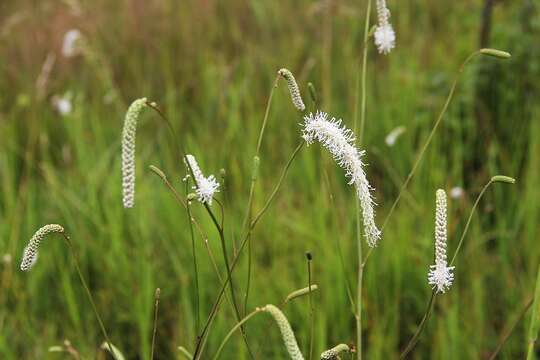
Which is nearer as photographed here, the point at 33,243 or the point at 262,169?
the point at 33,243

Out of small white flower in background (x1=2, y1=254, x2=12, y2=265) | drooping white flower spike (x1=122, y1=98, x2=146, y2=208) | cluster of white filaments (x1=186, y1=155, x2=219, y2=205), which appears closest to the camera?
drooping white flower spike (x1=122, y1=98, x2=146, y2=208)

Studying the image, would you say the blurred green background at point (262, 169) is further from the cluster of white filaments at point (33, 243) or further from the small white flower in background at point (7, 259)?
the cluster of white filaments at point (33, 243)

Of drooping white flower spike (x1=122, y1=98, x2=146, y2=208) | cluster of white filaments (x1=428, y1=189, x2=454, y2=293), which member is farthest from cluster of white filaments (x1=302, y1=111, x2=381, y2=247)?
drooping white flower spike (x1=122, y1=98, x2=146, y2=208)

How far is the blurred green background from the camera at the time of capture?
89.4 inches

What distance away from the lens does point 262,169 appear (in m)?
2.91

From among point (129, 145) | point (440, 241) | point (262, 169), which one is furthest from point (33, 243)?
point (262, 169)

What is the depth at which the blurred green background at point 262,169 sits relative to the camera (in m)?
2.27

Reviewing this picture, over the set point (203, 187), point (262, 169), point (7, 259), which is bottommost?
point (7, 259)

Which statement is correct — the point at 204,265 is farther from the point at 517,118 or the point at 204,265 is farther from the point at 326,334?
the point at 517,118

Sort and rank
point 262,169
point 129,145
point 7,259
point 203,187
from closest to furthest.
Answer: point 129,145
point 203,187
point 7,259
point 262,169

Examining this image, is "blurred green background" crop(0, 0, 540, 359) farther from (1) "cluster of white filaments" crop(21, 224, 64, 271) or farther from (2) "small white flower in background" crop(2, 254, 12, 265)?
(1) "cluster of white filaments" crop(21, 224, 64, 271)

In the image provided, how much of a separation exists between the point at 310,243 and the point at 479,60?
3.84ft

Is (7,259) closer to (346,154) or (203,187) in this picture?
(203,187)

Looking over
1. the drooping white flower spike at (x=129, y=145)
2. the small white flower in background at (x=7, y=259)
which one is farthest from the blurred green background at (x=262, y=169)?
the drooping white flower spike at (x=129, y=145)
